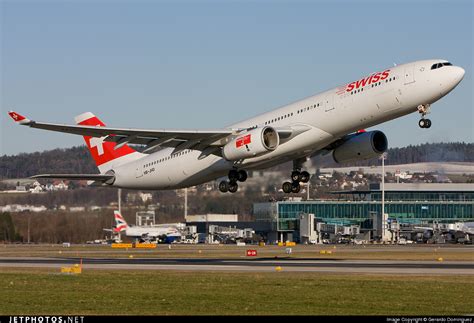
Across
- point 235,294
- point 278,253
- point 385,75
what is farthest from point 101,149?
point 235,294

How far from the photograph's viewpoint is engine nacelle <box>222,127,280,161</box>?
143ft

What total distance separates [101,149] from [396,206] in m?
81.4

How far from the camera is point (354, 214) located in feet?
433

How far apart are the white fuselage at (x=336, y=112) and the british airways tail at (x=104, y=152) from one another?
7.29 m

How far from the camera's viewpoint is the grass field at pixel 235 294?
23859mm

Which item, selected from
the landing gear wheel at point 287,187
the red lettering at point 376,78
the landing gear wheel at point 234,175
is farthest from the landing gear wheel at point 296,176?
the red lettering at point 376,78

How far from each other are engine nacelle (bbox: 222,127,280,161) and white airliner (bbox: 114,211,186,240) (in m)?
58.2

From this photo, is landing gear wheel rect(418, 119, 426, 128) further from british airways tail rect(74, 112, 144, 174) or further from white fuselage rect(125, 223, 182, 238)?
white fuselage rect(125, 223, 182, 238)

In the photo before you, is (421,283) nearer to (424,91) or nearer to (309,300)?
(309,300)

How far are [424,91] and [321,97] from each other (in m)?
5.92

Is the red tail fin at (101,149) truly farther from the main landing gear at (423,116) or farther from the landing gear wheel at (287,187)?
the main landing gear at (423,116)

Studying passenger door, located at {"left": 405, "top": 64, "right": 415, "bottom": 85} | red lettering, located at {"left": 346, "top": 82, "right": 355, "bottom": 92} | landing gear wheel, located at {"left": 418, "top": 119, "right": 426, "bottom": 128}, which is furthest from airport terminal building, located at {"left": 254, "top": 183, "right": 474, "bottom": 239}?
passenger door, located at {"left": 405, "top": 64, "right": 415, "bottom": 85}

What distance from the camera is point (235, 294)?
2759 cm

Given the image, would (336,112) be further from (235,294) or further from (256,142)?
(235,294)
